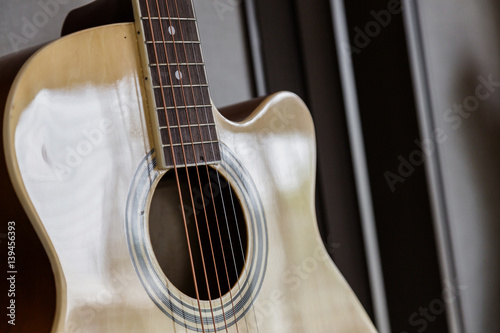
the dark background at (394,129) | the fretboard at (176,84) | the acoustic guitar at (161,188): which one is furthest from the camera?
the dark background at (394,129)

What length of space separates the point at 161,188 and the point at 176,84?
15 centimetres

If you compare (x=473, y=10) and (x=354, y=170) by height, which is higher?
(x=473, y=10)

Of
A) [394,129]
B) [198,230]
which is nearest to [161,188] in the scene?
[198,230]

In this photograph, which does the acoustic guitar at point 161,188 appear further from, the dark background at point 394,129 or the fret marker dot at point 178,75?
the dark background at point 394,129

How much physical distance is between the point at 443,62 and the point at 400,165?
25cm

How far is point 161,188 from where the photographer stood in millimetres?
796

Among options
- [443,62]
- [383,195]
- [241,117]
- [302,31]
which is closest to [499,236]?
[383,195]

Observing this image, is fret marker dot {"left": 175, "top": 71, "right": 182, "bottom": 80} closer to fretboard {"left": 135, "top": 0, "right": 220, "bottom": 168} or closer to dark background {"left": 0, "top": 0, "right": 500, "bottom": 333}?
fretboard {"left": 135, "top": 0, "right": 220, "bottom": 168}

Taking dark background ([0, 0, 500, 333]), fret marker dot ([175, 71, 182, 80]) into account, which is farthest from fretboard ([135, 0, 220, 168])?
dark background ([0, 0, 500, 333])

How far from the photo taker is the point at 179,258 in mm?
815

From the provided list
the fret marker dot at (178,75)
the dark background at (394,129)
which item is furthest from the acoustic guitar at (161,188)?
the dark background at (394,129)

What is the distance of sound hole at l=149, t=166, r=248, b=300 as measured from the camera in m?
0.79

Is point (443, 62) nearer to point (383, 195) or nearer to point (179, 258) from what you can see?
point (383, 195)

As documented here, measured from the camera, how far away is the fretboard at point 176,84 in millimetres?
718
